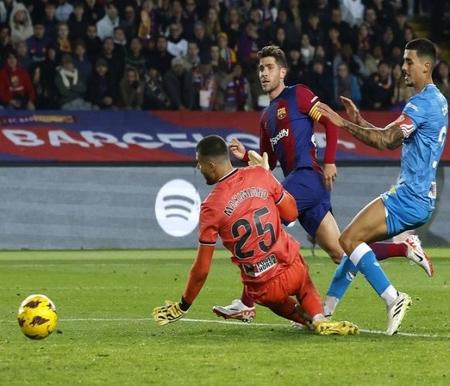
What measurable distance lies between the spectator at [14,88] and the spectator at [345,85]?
213 inches

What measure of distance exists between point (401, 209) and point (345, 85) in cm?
1424

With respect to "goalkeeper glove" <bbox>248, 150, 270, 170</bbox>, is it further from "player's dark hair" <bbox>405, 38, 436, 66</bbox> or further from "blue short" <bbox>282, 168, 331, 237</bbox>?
"blue short" <bbox>282, 168, 331, 237</bbox>

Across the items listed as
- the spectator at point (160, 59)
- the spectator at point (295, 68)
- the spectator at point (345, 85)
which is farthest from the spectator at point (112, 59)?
the spectator at point (345, 85)

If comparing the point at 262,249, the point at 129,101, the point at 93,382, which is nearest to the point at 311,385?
the point at 93,382

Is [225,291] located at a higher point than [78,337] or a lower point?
lower

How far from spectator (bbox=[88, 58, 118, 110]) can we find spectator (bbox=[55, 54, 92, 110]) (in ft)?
0.57

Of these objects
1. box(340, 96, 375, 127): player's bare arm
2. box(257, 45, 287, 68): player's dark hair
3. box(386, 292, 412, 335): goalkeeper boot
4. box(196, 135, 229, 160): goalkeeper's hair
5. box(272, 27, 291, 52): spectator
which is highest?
box(257, 45, 287, 68): player's dark hair

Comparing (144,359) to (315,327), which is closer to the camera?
(144,359)

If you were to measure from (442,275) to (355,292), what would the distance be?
225cm

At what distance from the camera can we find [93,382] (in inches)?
293

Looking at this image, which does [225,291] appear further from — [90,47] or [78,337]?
[90,47]

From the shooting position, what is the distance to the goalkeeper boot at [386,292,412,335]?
953cm

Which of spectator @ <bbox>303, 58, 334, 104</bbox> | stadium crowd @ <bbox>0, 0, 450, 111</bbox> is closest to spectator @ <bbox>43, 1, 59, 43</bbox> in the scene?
stadium crowd @ <bbox>0, 0, 450, 111</bbox>

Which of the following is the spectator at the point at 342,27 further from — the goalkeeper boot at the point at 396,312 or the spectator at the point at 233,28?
the goalkeeper boot at the point at 396,312
